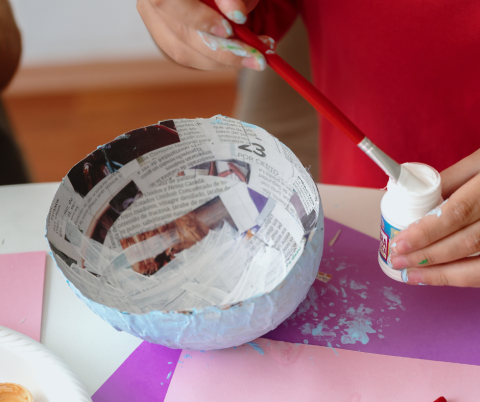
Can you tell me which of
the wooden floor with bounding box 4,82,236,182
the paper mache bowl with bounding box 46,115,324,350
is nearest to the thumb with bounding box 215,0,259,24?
the paper mache bowl with bounding box 46,115,324,350

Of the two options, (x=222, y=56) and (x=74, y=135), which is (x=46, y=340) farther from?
(x=74, y=135)

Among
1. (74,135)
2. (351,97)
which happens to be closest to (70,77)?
(74,135)

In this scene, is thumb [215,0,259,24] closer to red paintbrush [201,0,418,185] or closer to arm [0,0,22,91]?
red paintbrush [201,0,418,185]

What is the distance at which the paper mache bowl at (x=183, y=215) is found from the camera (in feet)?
1.56

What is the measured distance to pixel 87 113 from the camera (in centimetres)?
191

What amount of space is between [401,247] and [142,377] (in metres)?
0.27

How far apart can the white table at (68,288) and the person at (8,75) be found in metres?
0.38

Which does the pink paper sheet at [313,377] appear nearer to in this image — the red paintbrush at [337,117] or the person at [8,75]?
the red paintbrush at [337,117]

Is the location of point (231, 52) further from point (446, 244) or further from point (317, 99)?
point (446, 244)

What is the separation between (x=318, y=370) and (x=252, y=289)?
0.11 metres

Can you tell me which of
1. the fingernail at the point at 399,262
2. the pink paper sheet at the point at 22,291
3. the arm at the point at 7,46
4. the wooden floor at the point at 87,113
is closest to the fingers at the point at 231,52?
the fingernail at the point at 399,262

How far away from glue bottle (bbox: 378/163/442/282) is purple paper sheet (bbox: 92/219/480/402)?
71mm

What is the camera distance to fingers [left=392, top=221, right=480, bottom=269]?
405 mm

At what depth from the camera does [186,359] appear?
1.42 feet
